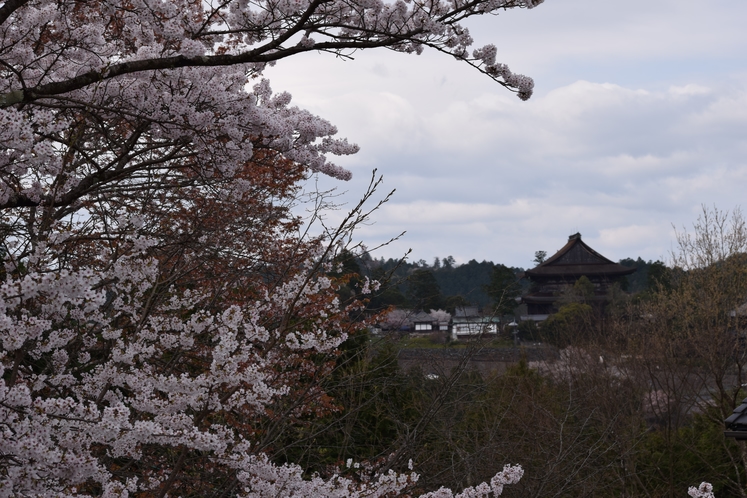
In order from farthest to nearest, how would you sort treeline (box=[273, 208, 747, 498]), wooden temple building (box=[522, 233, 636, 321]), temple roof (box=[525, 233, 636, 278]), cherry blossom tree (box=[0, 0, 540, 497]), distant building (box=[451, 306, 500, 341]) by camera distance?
temple roof (box=[525, 233, 636, 278]) → wooden temple building (box=[522, 233, 636, 321]) → treeline (box=[273, 208, 747, 498]) → distant building (box=[451, 306, 500, 341]) → cherry blossom tree (box=[0, 0, 540, 497])

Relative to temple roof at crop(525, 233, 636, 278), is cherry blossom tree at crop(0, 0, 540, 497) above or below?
below

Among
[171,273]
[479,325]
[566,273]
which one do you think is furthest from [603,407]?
[566,273]

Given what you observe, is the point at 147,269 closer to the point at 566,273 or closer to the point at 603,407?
the point at 603,407

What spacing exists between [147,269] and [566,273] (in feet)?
150

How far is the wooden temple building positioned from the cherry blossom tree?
42026 millimetres

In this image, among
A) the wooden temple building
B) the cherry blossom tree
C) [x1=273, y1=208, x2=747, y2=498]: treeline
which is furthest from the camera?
the wooden temple building

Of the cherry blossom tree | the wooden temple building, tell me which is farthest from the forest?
the wooden temple building

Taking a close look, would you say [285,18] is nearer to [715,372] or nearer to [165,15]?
[165,15]

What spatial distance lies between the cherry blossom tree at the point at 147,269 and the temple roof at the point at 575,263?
42.2 metres

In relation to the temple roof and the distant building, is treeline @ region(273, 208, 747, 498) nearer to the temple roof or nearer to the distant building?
the distant building

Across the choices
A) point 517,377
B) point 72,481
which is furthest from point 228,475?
point 517,377

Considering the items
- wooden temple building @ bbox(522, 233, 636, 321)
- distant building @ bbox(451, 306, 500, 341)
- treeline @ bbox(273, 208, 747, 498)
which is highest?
wooden temple building @ bbox(522, 233, 636, 321)

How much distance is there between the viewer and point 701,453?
12.5 meters

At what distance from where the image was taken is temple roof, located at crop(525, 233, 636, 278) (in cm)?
4734
